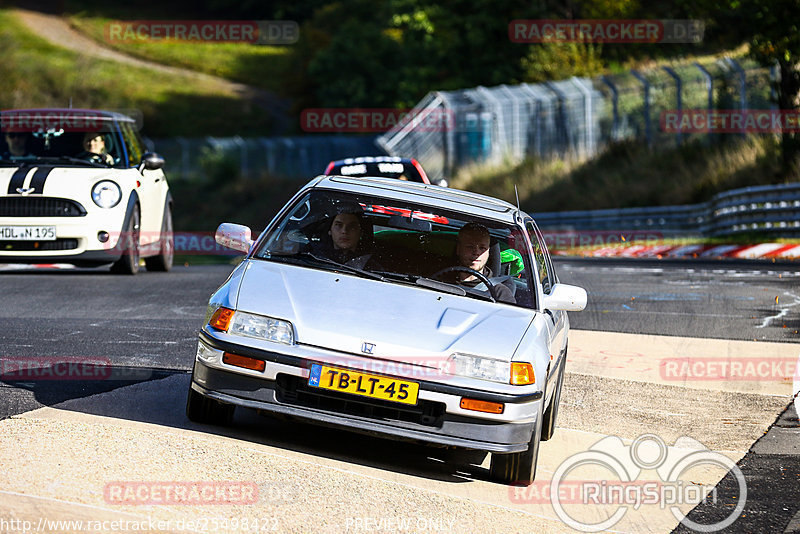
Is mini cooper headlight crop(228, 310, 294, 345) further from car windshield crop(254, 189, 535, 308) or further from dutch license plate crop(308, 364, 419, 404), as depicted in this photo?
car windshield crop(254, 189, 535, 308)

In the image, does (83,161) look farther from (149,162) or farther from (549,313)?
(549,313)

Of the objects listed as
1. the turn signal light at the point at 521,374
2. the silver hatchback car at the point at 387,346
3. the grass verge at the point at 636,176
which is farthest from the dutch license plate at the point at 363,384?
the grass verge at the point at 636,176

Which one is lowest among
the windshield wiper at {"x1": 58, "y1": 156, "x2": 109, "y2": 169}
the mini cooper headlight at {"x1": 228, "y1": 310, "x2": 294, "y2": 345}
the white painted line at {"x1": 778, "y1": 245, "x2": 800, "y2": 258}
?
the white painted line at {"x1": 778, "y1": 245, "x2": 800, "y2": 258}

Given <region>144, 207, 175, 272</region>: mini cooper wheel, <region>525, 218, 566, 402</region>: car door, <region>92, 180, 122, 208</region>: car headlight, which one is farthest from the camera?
<region>144, 207, 175, 272</region>: mini cooper wheel

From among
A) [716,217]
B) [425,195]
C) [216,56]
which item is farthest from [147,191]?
[216,56]

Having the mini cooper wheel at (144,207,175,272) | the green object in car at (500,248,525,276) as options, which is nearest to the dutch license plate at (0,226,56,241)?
the mini cooper wheel at (144,207,175,272)

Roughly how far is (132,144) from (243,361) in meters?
8.49

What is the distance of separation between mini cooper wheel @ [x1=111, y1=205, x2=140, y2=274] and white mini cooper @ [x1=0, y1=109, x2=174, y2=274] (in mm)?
13

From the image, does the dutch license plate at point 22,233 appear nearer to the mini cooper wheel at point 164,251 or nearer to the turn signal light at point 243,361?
the mini cooper wheel at point 164,251

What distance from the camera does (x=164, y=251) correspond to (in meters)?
15.6

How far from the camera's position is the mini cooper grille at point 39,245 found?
1305 cm

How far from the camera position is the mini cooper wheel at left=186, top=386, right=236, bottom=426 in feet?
21.9

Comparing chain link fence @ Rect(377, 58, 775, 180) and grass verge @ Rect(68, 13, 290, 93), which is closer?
chain link fence @ Rect(377, 58, 775, 180)

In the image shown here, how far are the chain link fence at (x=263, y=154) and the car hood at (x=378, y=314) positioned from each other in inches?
1689
